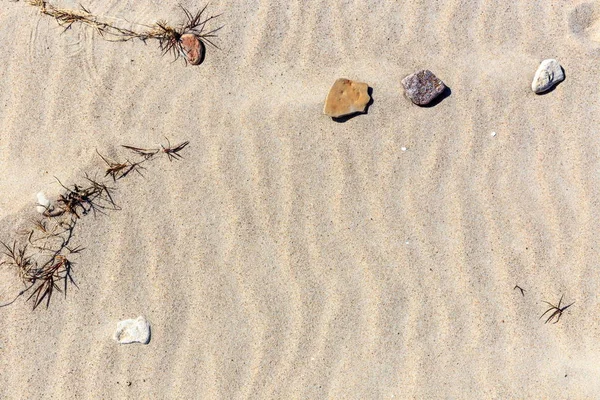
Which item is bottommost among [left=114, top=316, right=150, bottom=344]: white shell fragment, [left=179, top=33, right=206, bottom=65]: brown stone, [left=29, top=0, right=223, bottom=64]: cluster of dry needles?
[left=114, top=316, right=150, bottom=344]: white shell fragment

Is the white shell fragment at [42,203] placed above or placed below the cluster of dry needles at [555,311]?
above

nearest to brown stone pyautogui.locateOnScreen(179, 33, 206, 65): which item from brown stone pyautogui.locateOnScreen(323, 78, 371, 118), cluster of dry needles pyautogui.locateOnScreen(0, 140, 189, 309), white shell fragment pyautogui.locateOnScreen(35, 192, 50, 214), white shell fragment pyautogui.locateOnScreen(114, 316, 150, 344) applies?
cluster of dry needles pyautogui.locateOnScreen(0, 140, 189, 309)

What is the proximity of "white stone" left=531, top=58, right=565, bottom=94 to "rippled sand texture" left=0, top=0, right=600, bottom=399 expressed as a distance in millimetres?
48

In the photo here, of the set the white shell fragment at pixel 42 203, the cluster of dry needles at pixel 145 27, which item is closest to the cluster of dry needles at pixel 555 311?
the cluster of dry needles at pixel 145 27

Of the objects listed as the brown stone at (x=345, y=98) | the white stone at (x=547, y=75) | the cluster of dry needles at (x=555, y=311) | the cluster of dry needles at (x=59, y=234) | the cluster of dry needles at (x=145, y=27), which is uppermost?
the cluster of dry needles at (x=145, y=27)

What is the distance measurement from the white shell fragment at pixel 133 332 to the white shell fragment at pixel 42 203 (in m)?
0.71

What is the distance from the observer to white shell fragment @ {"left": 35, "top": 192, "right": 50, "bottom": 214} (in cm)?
244

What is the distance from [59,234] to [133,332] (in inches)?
25.2

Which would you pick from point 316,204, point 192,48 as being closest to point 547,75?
point 316,204

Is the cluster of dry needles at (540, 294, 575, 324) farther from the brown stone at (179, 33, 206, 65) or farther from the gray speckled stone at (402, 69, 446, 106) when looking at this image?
the brown stone at (179, 33, 206, 65)

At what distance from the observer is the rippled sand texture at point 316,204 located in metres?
2.43

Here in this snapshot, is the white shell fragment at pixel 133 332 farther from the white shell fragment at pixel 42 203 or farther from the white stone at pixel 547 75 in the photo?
the white stone at pixel 547 75

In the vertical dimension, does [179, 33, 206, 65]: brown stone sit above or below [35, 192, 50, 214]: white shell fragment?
above

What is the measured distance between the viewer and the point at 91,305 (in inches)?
96.1
